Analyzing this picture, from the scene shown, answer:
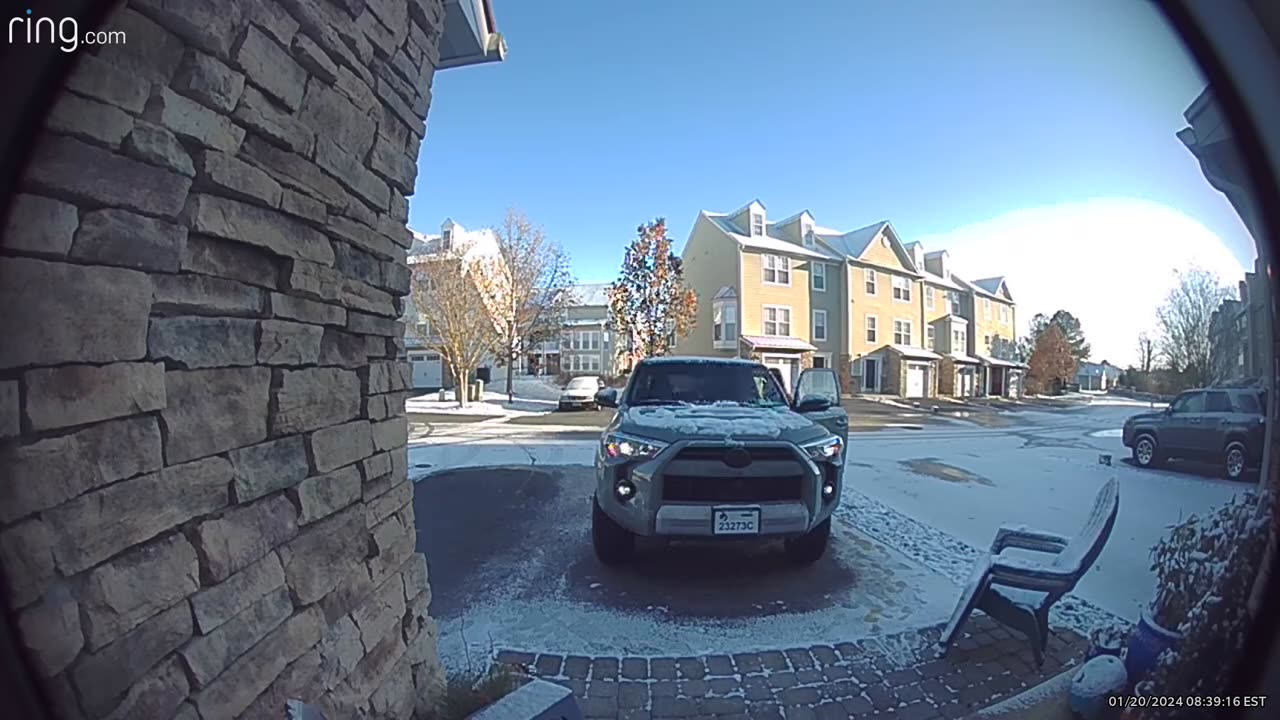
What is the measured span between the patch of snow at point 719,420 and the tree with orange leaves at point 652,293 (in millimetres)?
A: 15653

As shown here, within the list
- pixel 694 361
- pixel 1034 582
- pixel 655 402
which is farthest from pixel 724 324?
pixel 1034 582

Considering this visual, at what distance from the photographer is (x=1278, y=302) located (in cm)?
134

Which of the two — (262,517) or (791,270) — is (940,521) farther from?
(791,270)

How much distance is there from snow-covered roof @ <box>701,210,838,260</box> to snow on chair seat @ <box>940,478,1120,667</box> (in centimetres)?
2030

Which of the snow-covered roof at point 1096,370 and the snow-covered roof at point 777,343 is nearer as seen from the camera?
the snow-covered roof at point 1096,370

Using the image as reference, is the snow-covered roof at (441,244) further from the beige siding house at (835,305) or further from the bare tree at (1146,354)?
the beige siding house at (835,305)

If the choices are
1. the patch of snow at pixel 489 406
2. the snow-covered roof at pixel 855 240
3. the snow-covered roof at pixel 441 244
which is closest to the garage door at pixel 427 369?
the patch of snow at pixel 489 406

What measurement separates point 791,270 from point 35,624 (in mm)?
24053

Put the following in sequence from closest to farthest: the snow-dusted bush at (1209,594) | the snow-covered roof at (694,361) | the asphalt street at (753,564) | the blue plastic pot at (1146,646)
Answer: the snow-dusted bush at (1209,594)
the blue plastic pot at (1146,646)
the asphalt street at (753,564)
the snow-covered roof at (694,361)

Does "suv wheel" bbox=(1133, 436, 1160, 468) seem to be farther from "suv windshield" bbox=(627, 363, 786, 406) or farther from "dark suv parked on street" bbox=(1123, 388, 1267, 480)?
"suv windshield" bbox=(627, 363, 786, 406)

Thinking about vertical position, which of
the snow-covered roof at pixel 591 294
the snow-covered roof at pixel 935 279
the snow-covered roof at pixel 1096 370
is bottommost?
the snow-covered roof at pixel 1096 370

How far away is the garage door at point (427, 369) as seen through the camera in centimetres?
473

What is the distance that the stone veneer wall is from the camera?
101cm

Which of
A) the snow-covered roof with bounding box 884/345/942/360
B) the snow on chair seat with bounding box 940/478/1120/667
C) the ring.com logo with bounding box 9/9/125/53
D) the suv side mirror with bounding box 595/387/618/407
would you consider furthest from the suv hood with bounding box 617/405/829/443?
the snow-covered roof with bounding box 884/345/942/360
